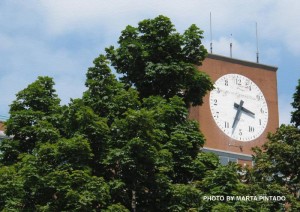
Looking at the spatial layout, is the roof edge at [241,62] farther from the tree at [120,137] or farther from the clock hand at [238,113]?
the tree at [120,137]

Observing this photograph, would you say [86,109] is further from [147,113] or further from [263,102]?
[263,102]

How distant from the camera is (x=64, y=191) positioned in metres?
23.8

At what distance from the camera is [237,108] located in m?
65.2

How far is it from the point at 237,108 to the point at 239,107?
0.30m

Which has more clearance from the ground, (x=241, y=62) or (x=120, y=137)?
(x=241, y=62)

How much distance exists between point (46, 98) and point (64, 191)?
23.8 ft

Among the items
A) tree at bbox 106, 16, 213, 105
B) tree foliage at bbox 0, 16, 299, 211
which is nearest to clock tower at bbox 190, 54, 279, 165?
tree foliage at bbox 0, 16, 299, 211

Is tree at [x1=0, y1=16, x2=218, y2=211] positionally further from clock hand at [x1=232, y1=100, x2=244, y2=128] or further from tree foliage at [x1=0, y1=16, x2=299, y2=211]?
clock hand at [x1=232, y1=100, x2=244, y2=128]

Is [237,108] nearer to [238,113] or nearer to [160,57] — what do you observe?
[238,113]

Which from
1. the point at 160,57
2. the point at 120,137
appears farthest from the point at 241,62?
the point at 120,137

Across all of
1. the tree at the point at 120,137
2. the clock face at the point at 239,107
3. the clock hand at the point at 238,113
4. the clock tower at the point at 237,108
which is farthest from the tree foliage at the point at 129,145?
the clock hand at the point at 238,113

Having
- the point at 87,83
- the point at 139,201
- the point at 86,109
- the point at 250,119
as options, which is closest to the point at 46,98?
the point at 87,83

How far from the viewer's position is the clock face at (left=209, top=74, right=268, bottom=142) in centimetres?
6375

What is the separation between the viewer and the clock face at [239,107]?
63.8 metres
